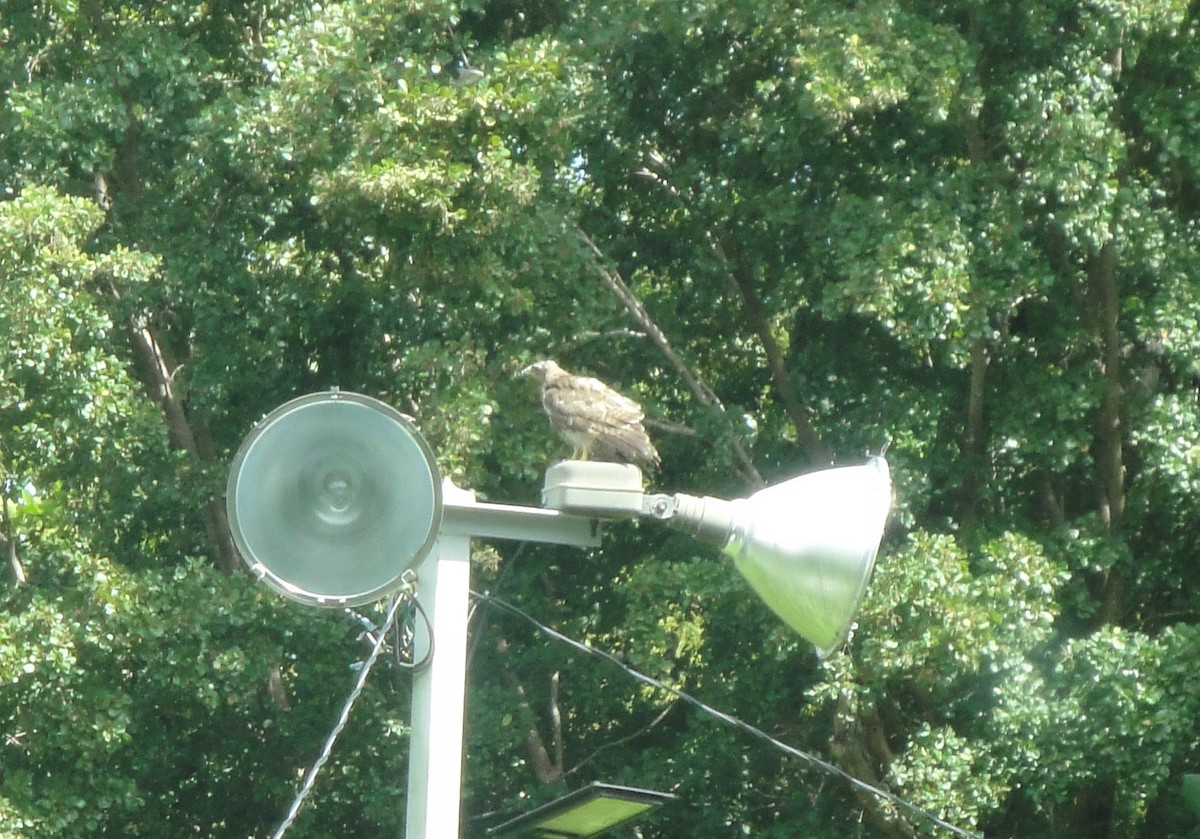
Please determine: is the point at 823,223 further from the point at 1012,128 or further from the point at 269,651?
the point at 269,651

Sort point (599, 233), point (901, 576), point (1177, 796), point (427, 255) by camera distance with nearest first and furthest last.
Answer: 1. point (901, 576)
2. point (427, 255)
3. point (1177, 796)
4. point (599, 233)

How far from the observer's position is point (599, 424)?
5.23 m

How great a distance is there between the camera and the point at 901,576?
7.32 metres

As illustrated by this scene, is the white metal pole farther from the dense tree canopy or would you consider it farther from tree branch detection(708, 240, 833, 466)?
tree branch detection(708, 240, 833, 466)

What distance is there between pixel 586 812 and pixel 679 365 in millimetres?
4107

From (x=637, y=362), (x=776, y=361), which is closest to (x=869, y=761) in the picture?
(x=776, y=361)

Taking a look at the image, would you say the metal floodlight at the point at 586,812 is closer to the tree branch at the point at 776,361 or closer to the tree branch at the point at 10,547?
the tree branch at the point at 776,361

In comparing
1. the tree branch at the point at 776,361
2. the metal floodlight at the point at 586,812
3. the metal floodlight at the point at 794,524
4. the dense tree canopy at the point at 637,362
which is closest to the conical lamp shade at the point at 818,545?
the metal floodlight at the point at 794,524

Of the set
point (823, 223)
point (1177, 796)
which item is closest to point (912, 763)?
point (1177, 796)

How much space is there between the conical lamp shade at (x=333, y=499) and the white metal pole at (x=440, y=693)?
0.14 meters

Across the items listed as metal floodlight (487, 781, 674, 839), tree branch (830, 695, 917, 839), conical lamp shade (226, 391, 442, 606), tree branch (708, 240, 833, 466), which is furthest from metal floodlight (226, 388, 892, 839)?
tree branch (708, 240, 833, 466)

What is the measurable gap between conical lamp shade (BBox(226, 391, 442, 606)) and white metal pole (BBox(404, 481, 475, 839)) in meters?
0.14

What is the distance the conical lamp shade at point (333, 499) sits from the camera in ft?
11.8

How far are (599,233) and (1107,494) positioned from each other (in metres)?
2.88
